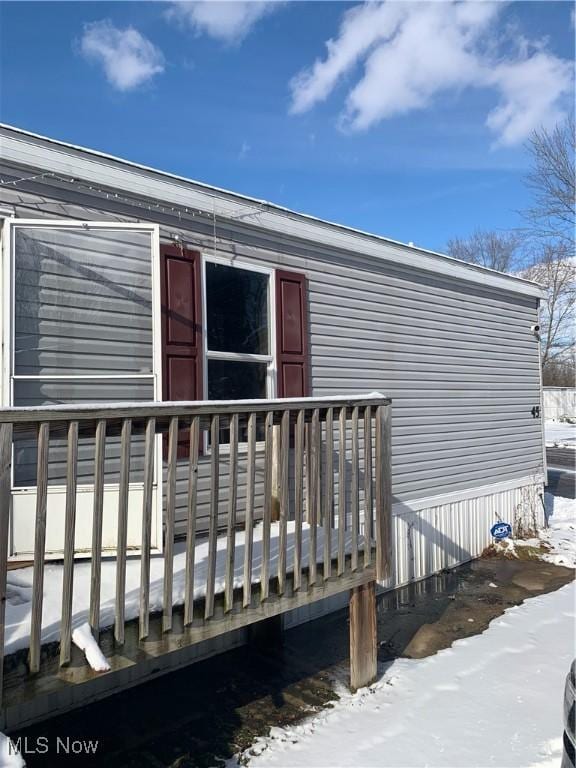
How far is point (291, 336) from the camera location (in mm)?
4836

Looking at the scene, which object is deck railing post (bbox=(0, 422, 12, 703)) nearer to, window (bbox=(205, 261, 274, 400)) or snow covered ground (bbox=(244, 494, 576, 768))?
snow covered ground (bbox=(244, 494, 576, 768))

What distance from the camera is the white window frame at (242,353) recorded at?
419 centimetres


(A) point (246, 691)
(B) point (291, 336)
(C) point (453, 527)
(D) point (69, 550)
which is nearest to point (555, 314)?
(C) point (453, 527)

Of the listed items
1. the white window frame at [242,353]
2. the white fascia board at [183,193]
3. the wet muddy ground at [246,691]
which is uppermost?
the white fascia board at [183,193]

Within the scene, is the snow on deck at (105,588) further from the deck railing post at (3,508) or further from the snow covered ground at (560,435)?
the snow covered ground at (560,435)

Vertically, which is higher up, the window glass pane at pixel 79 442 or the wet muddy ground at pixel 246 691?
the window glass pane at pixel 79 442

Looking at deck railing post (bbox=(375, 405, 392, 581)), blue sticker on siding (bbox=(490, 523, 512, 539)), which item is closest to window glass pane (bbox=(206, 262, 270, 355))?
deck railing post (bbox=(375, 405, 392, 581))

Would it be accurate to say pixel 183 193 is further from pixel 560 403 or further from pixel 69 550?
pixel 560 403

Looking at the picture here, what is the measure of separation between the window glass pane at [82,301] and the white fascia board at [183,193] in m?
0.46

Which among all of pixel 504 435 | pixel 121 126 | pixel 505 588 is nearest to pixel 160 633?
pixel 505 588

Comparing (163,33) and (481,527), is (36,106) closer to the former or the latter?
(163,33)

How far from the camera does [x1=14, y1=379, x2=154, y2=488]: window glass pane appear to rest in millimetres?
3273

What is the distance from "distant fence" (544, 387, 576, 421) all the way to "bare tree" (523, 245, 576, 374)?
7.00ft

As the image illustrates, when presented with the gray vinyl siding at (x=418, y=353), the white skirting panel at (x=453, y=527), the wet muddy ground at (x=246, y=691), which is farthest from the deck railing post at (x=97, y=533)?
the white skirting panel at (x=453, y=527)
